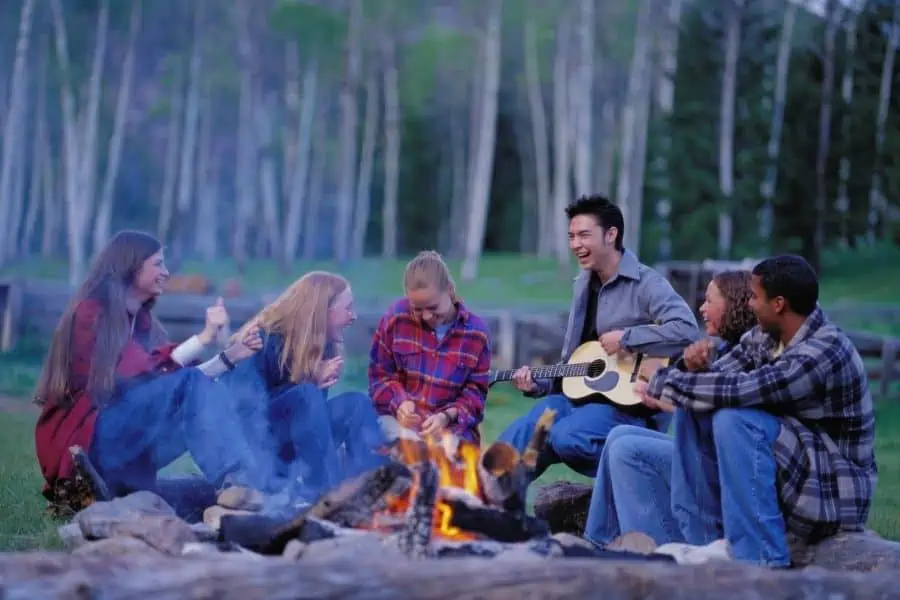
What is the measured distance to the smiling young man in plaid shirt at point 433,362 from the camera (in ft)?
18.4

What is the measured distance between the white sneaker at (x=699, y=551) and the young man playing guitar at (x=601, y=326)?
0.90 m

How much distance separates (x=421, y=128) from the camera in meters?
39.8

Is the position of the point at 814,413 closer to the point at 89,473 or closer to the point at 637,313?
the point at 637,313

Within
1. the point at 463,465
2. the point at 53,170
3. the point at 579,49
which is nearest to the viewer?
the point at 463,465

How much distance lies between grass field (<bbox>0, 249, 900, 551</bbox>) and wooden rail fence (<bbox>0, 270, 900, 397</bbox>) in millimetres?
322

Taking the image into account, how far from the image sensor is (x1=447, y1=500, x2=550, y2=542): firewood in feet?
14.7

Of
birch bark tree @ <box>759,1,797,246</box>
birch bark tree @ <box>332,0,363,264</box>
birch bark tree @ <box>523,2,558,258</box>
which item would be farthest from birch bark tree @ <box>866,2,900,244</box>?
birch bark tree @ <box>332,0,363,264</box>

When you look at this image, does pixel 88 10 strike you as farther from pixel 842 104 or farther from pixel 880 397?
pixel 880 397

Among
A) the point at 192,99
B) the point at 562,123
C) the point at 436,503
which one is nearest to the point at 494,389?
the point at 436,503

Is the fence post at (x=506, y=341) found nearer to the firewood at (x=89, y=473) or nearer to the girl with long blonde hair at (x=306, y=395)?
the girl with long blonde hair at (x=306, y=395)

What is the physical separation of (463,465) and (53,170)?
33623 millimetres

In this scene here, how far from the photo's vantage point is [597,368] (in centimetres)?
578

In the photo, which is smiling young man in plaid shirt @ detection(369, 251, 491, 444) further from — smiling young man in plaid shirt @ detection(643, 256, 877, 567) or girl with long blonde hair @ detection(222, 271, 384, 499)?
smiling young man in plaid shirt @ detection(643, 256, 877, 567)

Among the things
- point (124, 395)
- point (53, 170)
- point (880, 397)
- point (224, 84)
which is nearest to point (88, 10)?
point (224, 84)
